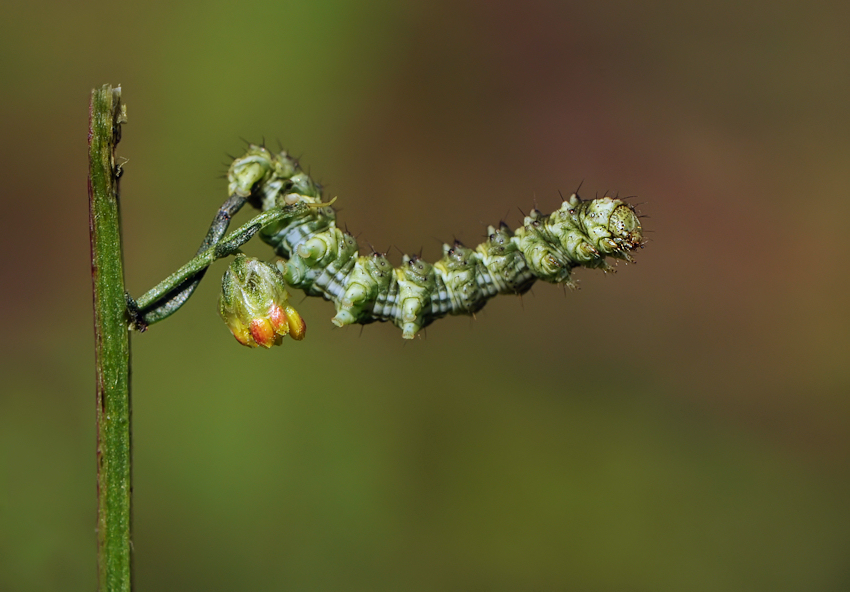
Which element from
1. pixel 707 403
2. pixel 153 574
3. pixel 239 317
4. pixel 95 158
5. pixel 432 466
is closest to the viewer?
pixel 95 158

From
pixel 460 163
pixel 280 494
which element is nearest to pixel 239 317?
pixel 280 494

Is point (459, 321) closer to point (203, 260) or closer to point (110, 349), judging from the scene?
point (203, 260)

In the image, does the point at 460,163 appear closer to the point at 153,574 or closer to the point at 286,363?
the point at 286,363

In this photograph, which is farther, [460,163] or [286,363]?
[460,163]

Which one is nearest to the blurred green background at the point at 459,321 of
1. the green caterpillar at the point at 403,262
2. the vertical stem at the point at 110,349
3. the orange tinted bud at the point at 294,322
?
the vertical stem at the point at 110,349

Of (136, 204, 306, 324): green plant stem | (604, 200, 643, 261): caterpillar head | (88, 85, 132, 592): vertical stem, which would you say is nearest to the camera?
(88, 85, 132, 592): vertical stem

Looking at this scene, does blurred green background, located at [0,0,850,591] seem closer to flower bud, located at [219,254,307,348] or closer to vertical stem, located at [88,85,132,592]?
vertical stem, located at [88,85,132,592]

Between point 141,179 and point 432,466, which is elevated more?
point 141,179

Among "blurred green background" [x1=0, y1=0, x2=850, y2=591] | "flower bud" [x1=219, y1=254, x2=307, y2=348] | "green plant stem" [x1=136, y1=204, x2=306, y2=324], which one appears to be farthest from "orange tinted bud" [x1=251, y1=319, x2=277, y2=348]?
"blurred green background" [x1=0, y1=0, x2=850, y2=591]
